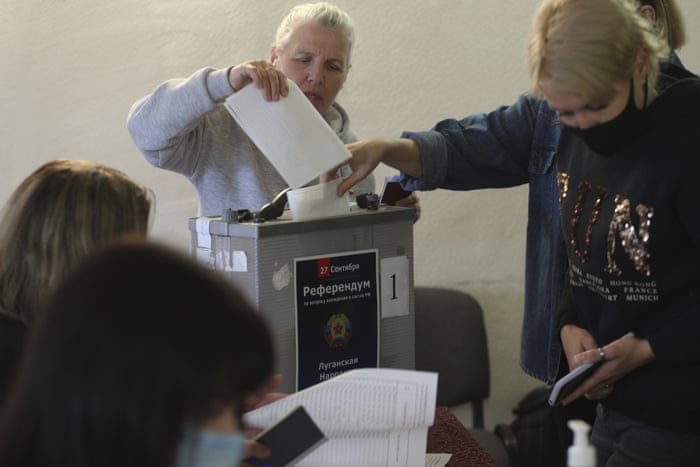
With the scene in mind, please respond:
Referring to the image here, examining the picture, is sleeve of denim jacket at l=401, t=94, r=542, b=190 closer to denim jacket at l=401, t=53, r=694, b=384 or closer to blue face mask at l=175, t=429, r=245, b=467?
denim jacket at l=401, t=53, r=694, b=384

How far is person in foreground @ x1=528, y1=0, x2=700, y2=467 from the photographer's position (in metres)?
1.31

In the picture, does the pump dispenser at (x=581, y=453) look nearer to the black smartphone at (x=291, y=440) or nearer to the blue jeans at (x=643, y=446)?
the black smartphone at (x=291, y=440)

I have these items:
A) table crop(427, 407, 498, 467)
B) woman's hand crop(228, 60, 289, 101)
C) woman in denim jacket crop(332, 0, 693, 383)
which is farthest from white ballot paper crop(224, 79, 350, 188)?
table crop(427, 407, 498, 467)

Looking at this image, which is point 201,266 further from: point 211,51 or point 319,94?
point 211,51

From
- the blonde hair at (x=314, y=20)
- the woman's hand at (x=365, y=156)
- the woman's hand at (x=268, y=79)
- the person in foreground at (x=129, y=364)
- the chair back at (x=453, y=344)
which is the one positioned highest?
the blonde hair at (x=314, y=20)

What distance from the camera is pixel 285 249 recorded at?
139 cm

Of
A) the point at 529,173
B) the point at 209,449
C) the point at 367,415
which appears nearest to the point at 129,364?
the point at 209,449

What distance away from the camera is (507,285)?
9.97 feet

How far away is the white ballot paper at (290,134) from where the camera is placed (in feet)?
4.56

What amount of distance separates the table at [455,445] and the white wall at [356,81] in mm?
1149

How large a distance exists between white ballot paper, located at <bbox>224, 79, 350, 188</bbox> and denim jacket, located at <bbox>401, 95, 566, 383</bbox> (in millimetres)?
369

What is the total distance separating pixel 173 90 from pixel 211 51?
3.62 feet

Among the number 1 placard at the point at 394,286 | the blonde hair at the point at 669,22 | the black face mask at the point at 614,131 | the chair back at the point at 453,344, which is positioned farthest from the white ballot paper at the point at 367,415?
the chair back at the point at 453,344

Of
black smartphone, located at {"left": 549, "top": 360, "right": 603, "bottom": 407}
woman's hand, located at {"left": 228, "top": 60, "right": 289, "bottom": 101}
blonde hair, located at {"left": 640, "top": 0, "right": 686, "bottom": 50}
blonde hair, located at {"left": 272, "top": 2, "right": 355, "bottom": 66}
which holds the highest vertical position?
blonde hair, located at {"left": 272, "top": 2, "right": 355, "bottom": 66}
